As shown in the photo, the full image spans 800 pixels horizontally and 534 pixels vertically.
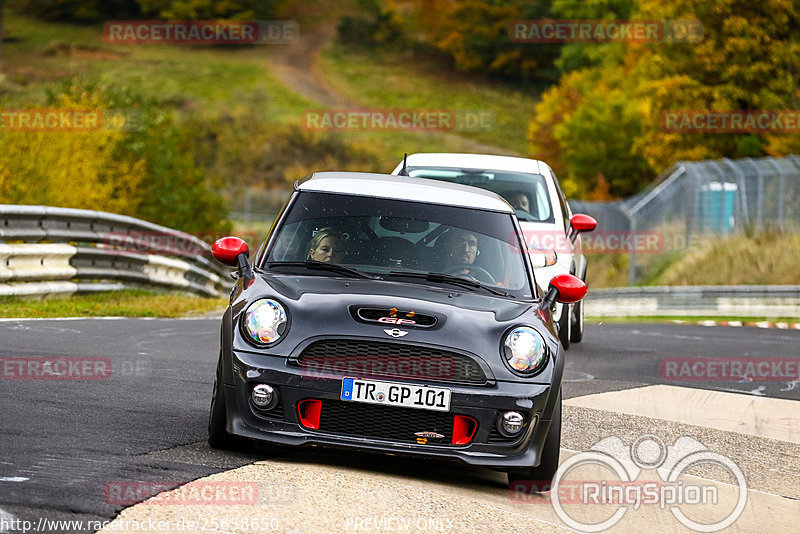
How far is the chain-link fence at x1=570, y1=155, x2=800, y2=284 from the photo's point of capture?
31219mm

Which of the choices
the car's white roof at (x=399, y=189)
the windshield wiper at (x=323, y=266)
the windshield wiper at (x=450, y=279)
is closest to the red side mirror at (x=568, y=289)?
the windshield wiper at (x=450, y=279)

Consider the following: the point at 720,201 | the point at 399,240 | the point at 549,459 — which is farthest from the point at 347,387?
the point at 720,201

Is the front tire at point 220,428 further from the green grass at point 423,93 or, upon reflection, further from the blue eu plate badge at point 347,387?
the green grass at point 423,93

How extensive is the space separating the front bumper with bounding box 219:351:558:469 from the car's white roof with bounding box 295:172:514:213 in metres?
1.60

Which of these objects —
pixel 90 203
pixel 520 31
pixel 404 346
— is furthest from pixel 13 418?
pixel 520 31

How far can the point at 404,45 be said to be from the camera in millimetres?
117438

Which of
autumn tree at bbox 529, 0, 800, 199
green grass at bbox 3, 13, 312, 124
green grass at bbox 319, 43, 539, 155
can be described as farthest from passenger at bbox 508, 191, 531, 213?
green grass at bbox 319, 43, 539, 155

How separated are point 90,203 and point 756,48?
28.3 meters

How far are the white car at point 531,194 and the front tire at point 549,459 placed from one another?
558 centimetres

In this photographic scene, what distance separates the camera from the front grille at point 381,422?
6.59m

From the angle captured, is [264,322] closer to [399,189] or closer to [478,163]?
[399,189]

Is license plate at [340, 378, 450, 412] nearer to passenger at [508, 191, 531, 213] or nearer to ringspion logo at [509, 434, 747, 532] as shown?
ringspion logo at [509, 434, 747, 532]

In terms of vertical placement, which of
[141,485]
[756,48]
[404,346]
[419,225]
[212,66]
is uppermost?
[212,66]

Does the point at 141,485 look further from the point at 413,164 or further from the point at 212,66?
the point at 212,66
